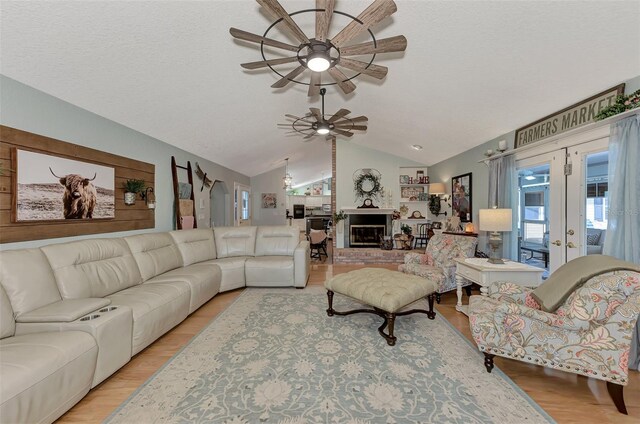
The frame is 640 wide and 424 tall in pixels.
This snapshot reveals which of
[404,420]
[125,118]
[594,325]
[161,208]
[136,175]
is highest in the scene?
[125,118]

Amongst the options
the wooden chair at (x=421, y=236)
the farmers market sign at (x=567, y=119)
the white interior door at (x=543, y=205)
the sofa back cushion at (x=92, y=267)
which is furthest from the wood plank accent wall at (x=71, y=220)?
the wooden chair at (x=421, y=236)

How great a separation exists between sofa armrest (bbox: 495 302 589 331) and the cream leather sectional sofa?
286 cm

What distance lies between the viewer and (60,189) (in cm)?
244

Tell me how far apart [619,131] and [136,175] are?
526 cm

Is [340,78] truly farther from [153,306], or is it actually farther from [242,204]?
[242,204]

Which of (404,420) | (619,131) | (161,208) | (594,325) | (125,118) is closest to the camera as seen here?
(404,420)

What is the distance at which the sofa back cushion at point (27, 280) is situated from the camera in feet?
5.83

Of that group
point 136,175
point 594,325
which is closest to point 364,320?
point 594,325

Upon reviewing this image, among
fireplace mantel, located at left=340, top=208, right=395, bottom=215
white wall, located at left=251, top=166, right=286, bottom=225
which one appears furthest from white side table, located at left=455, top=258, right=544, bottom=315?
white wall, located at left=251, top=166, right=286, bottom=225

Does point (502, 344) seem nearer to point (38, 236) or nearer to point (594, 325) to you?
point (594, 325)

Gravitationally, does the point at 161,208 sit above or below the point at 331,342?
above

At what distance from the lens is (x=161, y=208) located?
4.03 m

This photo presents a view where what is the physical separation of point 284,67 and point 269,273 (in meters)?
2.94

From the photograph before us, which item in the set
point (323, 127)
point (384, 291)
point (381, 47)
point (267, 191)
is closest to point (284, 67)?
point (323, 127)
